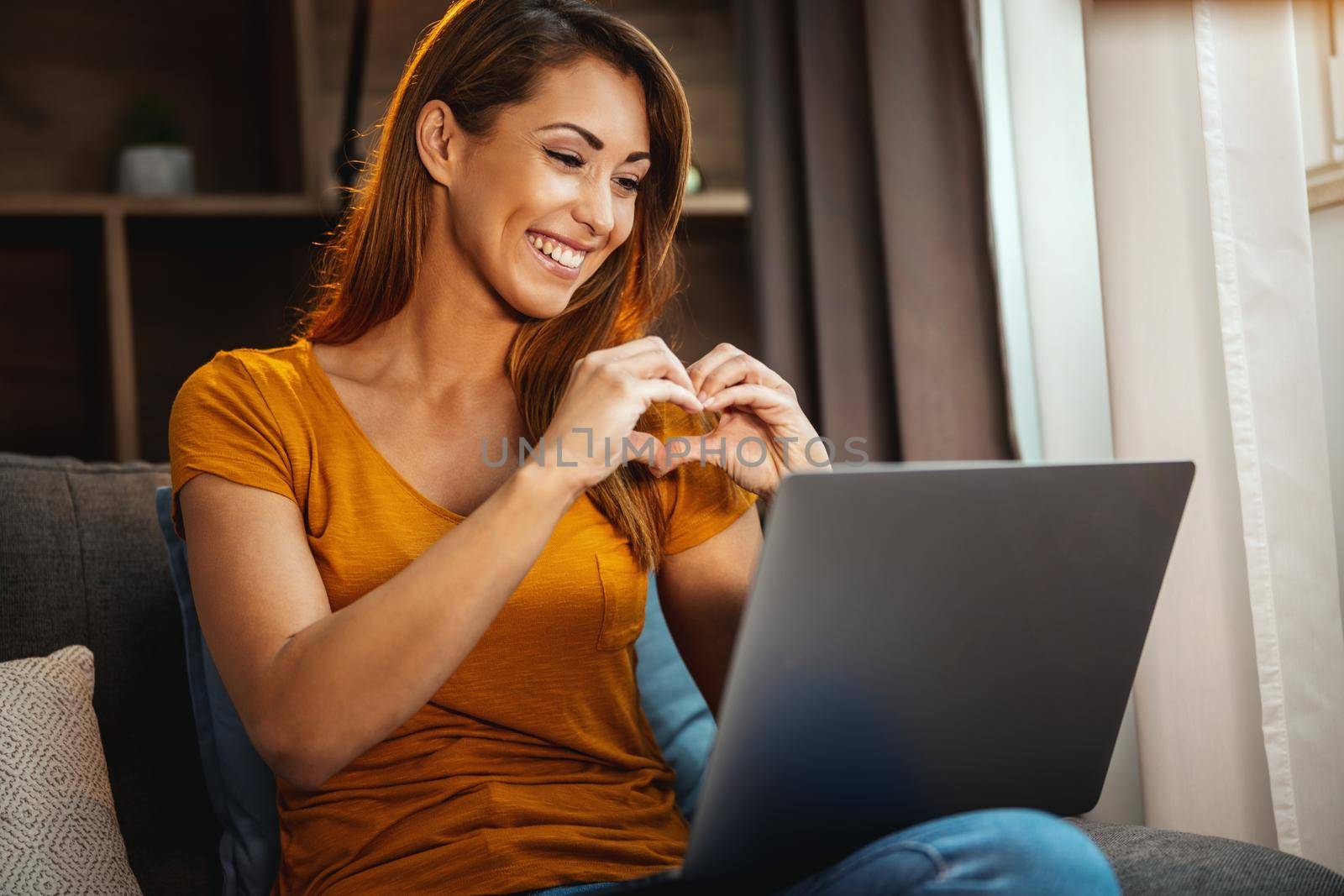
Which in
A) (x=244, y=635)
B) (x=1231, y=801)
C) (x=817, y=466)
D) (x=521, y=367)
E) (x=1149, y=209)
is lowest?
(x=1231, y=801)

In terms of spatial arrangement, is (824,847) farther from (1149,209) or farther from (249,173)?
(249,173)

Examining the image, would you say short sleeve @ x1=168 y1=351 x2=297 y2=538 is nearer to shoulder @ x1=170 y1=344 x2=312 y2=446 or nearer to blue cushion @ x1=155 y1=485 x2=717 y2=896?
shoulder @ x1=170 y1=344 x2=312 y2=446

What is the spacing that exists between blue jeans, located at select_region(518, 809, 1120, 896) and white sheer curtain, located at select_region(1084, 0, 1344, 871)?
0.49 metres

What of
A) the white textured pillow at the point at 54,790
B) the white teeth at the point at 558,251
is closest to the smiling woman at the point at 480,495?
the white teeth at the point at 558,251

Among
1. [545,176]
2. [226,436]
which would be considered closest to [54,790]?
[226,436]

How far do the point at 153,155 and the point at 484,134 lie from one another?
1.37m

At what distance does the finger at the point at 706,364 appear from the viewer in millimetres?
1079

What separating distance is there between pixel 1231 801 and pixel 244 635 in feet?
3.08

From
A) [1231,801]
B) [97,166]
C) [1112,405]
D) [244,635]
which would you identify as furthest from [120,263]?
[1231,801]

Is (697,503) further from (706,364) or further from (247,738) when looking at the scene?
(247,738)

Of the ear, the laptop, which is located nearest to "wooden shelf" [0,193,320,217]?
the ear

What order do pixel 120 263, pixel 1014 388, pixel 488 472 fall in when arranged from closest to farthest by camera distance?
1. pixel 488 472
2. pixel 1014 388
3. pixel 120 263

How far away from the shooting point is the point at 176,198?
7.54 ft

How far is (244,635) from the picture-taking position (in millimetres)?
990
